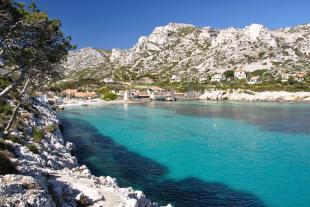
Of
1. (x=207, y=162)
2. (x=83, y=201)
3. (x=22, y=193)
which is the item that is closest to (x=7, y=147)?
(x=83, y=201)

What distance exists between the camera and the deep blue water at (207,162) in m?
32.3

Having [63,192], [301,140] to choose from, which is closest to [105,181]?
[63,192]

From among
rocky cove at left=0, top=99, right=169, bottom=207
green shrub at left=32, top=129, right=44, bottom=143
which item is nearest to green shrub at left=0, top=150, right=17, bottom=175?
rocky cove at left=0, top=99, right=169, bottom=207

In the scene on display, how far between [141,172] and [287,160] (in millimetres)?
20691

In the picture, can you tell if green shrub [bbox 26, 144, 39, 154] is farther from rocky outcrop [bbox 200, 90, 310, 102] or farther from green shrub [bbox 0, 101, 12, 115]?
rocky outcrop [bbox 200, 90, 310, 102]

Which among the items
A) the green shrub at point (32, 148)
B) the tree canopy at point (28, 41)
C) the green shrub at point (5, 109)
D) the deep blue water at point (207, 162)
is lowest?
the deep blue water at point (207, 162)

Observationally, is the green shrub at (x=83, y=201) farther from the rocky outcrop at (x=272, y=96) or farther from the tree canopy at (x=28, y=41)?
the rocky outcrop at (x=272, y=96)

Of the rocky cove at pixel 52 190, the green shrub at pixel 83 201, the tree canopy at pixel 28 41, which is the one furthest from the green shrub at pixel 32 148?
the green shrub at pixel 83 201

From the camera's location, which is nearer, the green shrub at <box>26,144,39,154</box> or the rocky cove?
the rocky cove

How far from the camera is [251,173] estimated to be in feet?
133

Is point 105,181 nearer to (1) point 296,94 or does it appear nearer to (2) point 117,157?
(2) point 117,157

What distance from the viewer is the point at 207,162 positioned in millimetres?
45875

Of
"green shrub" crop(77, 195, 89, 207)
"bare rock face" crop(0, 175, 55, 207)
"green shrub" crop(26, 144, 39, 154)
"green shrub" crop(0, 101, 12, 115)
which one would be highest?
"green shrub" crop(0, 101, 12, 115)

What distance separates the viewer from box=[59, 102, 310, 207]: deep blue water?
3234 cm
